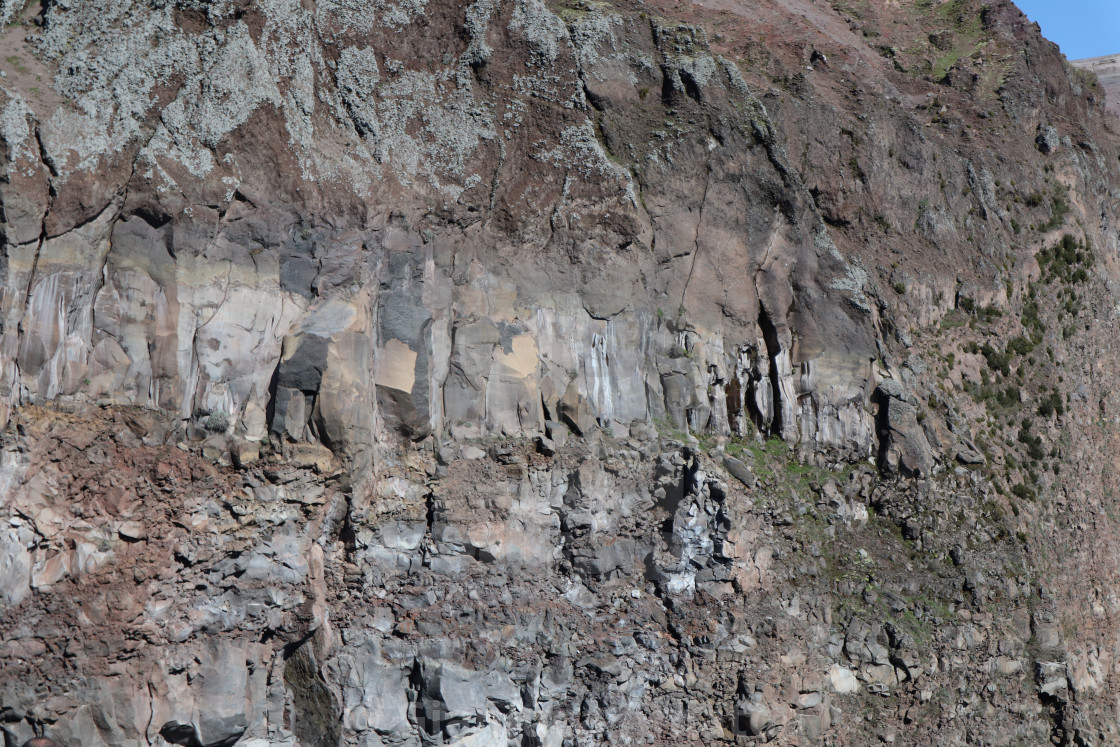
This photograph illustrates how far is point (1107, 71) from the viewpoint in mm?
35406

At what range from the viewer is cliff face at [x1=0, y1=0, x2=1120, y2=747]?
14281mm

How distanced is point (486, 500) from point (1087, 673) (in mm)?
14733

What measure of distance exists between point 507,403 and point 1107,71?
102 ft

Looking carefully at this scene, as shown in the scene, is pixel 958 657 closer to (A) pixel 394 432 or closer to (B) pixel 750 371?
(B) pixel 750 371

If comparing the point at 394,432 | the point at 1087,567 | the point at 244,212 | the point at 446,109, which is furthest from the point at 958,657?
the point at 244,212

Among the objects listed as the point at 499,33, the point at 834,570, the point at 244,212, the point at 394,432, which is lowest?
the point at 834,570

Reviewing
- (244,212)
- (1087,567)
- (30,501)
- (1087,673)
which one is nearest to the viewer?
(30,501)

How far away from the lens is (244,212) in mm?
15812

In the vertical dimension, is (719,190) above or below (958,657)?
above

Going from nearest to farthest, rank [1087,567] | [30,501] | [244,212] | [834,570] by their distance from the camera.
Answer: [30,501] < [244,212] < [834,570] < [1087,567]

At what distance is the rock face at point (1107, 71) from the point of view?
33.7 meters

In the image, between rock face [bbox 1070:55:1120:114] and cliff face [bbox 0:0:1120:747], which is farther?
rock face [bbox 1070:55:1120:114]

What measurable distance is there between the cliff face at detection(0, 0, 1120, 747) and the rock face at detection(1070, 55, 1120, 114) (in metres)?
15.5

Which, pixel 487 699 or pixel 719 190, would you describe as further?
pixel 719 190
